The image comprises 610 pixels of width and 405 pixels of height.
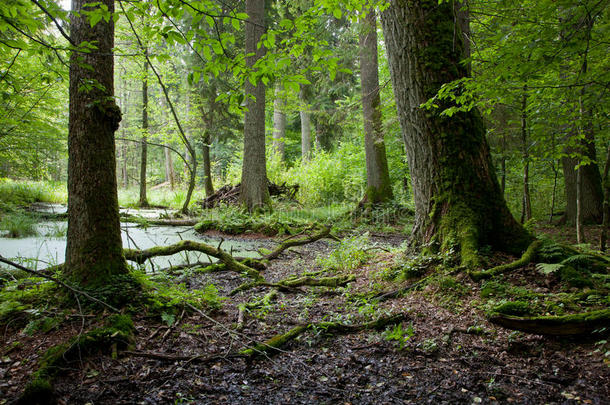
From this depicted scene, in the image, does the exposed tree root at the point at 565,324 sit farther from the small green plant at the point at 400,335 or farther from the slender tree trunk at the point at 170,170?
the slender tree trunk at the point at 170,170

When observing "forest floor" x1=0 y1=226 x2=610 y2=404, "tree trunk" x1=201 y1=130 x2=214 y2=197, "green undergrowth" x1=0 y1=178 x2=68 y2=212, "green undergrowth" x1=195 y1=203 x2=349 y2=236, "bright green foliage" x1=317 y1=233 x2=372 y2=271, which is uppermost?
"tree trunk" x1=201 y1=130 x2=214 y2=197

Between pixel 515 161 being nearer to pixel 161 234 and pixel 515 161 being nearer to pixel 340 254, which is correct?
pixel 340 254

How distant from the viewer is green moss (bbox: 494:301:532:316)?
2.40 meters

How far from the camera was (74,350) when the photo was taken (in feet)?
7.17

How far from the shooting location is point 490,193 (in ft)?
11.3

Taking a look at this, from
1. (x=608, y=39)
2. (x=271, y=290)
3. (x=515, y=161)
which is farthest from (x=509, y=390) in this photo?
(x=515, y=161)

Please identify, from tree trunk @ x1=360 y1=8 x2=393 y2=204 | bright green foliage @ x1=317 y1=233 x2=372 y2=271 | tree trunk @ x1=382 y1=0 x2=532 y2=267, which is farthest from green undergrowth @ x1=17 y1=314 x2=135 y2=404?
tree trunk @ x1=360 y1=8 x2=393 y2=204

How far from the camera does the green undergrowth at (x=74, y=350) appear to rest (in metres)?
1.78

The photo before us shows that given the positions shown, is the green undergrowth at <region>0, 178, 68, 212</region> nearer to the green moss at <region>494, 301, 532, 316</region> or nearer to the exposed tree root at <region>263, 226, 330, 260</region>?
the exposed tree root at <region>263, 226, 330, 260</region>

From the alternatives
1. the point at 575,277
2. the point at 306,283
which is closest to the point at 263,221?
the point at 306,283

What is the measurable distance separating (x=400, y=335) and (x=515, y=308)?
87cm

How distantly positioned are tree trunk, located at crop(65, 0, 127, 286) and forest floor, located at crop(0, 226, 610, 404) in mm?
505

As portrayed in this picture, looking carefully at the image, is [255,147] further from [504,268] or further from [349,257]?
[504,268]

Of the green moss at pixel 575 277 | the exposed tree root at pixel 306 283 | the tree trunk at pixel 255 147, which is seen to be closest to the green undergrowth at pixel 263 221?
the tree trunk at pixel 255 147
